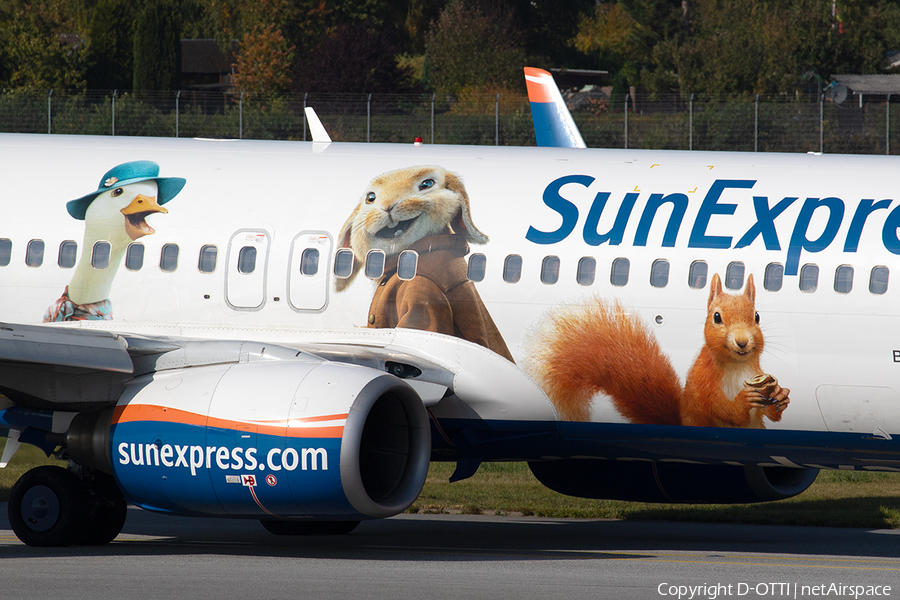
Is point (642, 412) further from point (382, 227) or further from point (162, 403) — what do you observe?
point (162, 403)

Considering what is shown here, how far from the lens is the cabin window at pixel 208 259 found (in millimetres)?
13195

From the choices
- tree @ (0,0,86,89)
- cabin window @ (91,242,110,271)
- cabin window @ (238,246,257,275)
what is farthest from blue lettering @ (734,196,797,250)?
tree @ (0,0,86,89)

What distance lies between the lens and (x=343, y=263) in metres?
13.0

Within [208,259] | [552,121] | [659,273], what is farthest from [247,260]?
[552,121]

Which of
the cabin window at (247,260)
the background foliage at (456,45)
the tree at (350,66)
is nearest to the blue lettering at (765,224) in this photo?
the cabin window at (247,260)

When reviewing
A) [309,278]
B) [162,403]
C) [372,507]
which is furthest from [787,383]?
[162,403]

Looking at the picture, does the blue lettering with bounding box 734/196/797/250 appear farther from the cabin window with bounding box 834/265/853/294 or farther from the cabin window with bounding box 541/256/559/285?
the cabin window with bounding box 541/256/559/285

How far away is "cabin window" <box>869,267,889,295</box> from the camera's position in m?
11.5

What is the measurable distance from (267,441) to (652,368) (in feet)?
11.8

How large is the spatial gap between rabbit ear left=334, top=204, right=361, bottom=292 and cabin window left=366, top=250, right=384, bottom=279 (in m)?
0.11

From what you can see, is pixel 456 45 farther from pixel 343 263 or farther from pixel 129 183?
pixel 343 263

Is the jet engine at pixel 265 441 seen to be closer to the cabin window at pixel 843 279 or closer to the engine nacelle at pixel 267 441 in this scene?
the engine nacelle at pixel 267 441

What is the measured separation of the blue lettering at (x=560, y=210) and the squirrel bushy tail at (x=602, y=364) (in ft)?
2.28

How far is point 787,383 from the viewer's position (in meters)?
11.8
